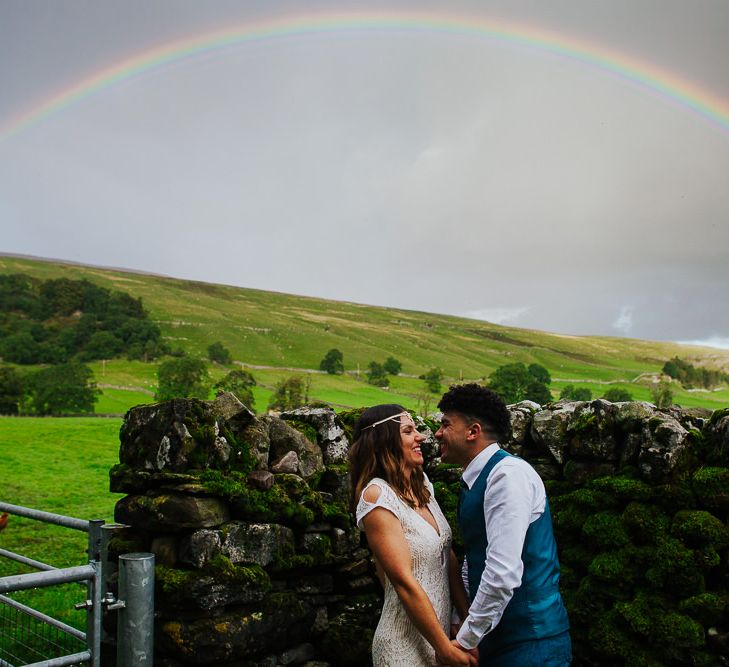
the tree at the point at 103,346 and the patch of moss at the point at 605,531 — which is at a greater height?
the patch of moss at the point at 605,531

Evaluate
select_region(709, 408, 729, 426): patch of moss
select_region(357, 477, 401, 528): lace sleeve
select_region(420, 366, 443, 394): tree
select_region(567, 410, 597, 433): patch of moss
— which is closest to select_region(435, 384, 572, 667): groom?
select_region(357, 477, 401, 528): lace sleeve

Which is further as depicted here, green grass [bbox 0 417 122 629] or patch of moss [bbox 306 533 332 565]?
green grass [bbox 0 417 122 629]

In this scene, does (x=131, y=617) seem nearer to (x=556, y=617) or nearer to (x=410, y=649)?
(x=410, y=649)

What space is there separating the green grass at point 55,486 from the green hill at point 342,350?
3386 centimetres

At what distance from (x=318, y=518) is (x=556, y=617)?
237cm

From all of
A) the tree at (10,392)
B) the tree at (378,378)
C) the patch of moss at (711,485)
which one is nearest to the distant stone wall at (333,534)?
the patch of moss at (711,485)

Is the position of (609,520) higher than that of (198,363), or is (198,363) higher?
(609,520)

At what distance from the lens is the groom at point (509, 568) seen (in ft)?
9.91

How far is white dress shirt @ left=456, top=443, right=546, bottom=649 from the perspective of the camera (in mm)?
2992

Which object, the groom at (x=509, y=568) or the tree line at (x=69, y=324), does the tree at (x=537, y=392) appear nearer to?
the tree line at (x=69, y=324)

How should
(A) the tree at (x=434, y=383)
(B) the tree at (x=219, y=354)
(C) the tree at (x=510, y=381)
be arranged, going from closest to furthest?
(C) the tree at (x=510, y=381), (A) the tree at (x=434, y=383), (B) the tree at (x=219, y=354)

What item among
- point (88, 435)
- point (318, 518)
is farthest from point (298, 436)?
point (88, 435)

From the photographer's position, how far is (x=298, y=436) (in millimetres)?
5379

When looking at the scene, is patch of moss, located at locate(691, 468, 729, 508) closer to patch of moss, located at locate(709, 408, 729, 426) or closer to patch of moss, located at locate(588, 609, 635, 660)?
patch of moss, located at locate(709, 408, 729, 426)
